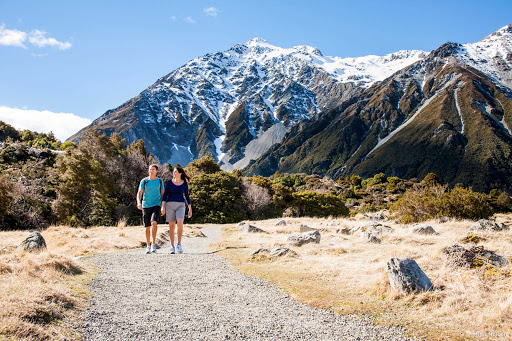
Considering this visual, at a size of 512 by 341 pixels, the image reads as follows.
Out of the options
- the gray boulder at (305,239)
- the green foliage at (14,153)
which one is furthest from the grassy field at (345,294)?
the green foliage at (14,153)

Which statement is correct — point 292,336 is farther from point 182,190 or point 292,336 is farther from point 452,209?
point 452,209

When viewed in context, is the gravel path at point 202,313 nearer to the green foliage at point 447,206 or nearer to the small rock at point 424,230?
the small rock at point 424,230

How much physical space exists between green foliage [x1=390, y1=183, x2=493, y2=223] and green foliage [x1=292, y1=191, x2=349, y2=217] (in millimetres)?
27582

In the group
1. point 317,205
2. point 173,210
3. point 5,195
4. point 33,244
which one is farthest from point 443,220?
point 5,195

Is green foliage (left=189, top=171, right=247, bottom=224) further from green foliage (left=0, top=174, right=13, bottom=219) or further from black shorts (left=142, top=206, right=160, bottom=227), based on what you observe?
black shorts (left=142, top=206, right=160, bottom=227)

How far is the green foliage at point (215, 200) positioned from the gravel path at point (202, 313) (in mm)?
35051

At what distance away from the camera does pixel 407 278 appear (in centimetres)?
668

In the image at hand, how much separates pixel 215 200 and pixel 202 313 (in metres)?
39.2

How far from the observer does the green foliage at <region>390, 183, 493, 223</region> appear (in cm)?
2278

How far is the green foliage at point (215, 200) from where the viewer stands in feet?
142

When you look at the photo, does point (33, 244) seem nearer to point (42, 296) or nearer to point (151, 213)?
point (151, 213)

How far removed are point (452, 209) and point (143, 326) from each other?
24.0 m

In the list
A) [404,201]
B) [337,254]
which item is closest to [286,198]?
[404,201]

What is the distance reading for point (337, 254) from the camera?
11.9 m
